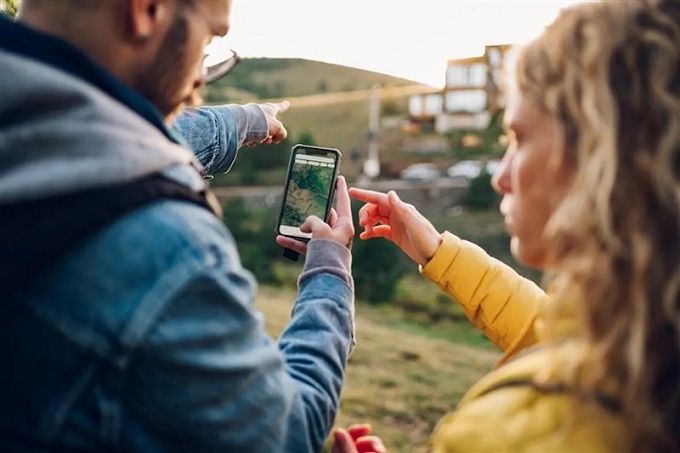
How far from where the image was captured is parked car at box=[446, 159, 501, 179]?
14.9 m

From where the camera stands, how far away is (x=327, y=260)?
1225 millimetres

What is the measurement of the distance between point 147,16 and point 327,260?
44 centimetres

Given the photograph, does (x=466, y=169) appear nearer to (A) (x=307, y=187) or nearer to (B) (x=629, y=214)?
(A) (x=307, y=187)

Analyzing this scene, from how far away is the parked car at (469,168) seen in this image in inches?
587

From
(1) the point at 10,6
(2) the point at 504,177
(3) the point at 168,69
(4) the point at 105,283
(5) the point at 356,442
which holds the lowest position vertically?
(5) the point at 356,442

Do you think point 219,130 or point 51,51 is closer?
point 51,51

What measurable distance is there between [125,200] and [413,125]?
16673 mm

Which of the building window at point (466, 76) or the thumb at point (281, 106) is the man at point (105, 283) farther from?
the building window at point (466, 76)

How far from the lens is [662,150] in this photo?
84 centimetres

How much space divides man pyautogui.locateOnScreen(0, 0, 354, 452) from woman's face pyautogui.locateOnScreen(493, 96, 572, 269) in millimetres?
342

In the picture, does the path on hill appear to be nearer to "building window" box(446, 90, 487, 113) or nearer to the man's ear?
"building window" box(446, 90, 487, 113)

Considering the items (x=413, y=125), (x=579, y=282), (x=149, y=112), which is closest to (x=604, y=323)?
(x=579, y=282)

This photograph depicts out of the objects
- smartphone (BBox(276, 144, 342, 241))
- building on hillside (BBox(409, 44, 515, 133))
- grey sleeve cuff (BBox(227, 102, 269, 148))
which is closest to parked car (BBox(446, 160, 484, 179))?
building on hillside (BBox(409, 44, 515, 133))

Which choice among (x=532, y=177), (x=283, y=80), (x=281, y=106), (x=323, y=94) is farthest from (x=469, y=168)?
(x=532, y=177)
